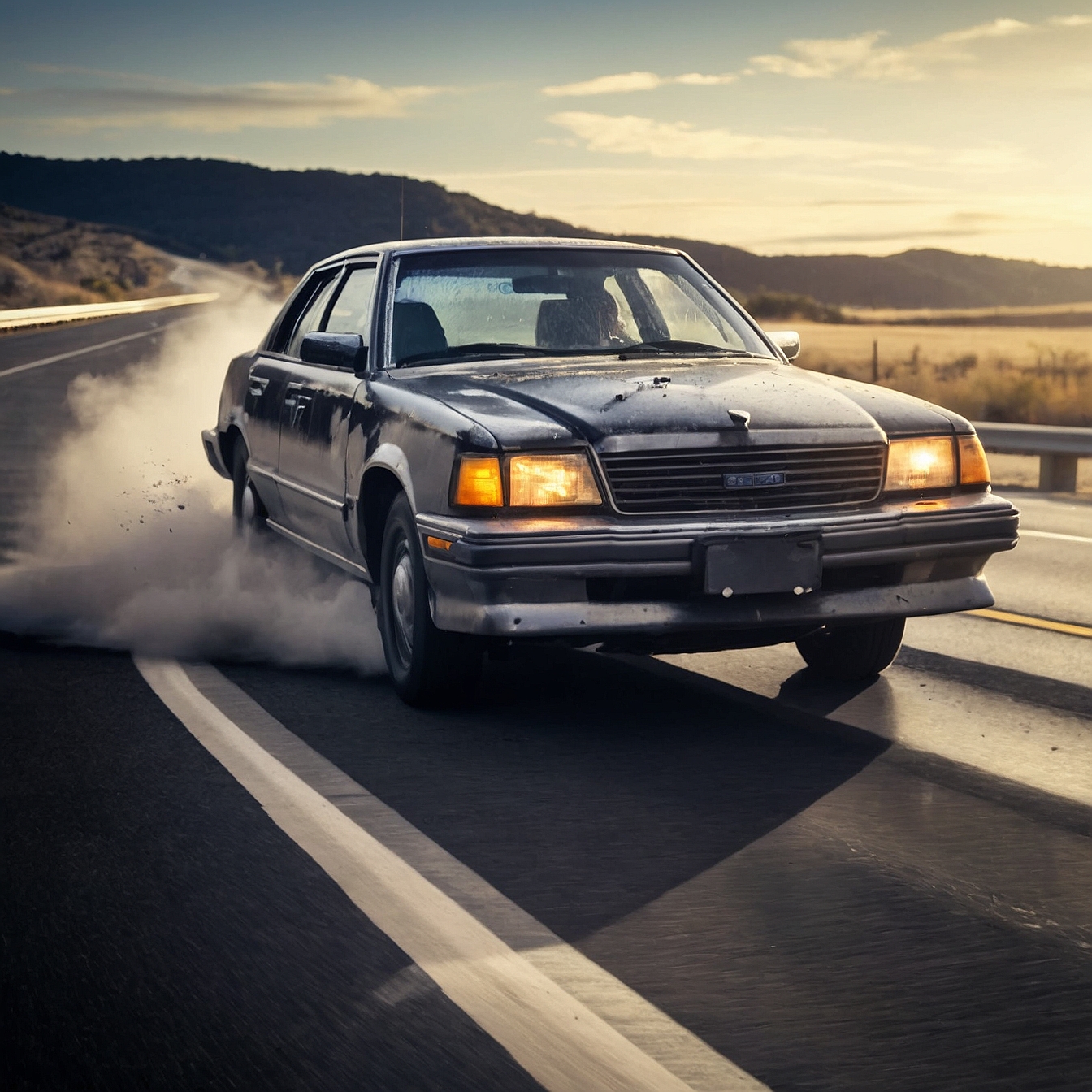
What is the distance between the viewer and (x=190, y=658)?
7.01 metres

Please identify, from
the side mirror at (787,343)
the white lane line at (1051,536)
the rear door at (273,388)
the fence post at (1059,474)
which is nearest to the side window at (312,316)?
the rear door at (273,388)

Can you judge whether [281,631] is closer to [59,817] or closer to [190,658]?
[190,658]

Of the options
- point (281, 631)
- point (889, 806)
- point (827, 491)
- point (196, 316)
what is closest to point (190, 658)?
point (281, 631)

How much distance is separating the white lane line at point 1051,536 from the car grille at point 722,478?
5.85 meters

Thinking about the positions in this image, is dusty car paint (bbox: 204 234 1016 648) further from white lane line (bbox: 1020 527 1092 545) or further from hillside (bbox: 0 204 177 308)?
hillside (bbox: 0 204 177 308)

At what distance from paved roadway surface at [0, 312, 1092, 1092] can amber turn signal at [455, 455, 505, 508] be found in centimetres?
81

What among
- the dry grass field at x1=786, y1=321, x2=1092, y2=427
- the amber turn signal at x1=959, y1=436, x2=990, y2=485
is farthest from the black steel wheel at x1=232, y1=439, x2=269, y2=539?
the dry grass field at x1=786, y1=321, x2=1092, y2=427

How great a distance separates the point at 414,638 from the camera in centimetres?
596

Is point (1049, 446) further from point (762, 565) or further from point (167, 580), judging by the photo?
point (762, 565)

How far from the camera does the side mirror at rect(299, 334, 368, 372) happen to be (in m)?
6.61

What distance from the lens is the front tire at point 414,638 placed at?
5.86 metres

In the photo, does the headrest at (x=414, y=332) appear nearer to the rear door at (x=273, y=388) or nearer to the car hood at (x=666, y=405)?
the car hood at (x=666, y=405)

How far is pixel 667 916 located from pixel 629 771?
1.33 metres

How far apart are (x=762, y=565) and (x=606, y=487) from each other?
55cm
